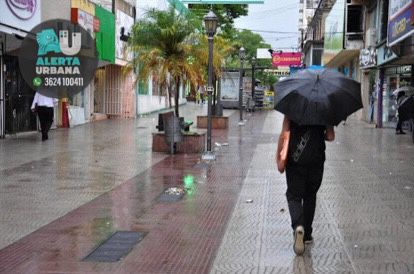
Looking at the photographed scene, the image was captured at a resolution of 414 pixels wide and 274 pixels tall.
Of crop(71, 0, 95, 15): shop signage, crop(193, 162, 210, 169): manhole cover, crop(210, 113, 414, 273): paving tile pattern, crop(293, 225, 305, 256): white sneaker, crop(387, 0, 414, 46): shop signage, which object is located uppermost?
crop(71, 0, 95, 15): shop signage

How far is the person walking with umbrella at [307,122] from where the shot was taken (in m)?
5.81

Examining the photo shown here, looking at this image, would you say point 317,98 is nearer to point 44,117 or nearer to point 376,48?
point 44,117

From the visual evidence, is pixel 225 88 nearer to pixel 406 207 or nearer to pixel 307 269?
pixel 406 207

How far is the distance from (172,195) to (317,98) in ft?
12.7

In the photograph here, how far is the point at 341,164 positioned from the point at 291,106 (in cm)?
739

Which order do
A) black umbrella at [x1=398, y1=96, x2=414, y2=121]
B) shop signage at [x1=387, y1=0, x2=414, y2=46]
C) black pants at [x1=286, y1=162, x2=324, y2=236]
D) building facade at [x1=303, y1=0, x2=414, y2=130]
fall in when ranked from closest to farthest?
black pants at [x1=286, y1=162, x2=324, y2=236]
shop signage at [x1=387, y1=0, x2=414, y2=46]
building facade at [x1=303, y1=0, x2=414, y2=130]
black umbrella at [x1=398, y1=96, x2=414, y2=121]

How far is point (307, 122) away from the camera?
578cm

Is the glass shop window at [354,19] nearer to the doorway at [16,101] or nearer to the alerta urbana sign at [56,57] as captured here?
the alerta urbana sign at [56,57]

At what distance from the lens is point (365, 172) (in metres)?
11.7

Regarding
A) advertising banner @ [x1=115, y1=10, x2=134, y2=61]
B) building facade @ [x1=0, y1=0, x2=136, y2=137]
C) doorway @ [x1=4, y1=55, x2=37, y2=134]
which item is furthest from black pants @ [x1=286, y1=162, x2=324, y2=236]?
advertising banner @ [x1=115, y1=10, x2=134, y2=61]

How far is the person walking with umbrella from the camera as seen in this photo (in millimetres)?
5809

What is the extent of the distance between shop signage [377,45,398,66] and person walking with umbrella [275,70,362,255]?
15.3 meters

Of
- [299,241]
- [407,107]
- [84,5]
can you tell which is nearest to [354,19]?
[407,107]

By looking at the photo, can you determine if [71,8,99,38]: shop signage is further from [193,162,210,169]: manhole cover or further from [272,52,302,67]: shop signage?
[272,52,302,67]: shop signage
